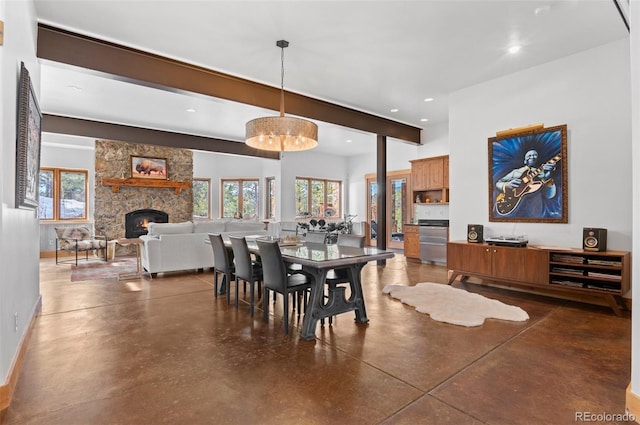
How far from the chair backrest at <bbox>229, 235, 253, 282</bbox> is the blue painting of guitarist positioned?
3732mm

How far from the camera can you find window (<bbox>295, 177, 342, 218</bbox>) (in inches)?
440

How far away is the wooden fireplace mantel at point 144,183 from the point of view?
872 centimetres

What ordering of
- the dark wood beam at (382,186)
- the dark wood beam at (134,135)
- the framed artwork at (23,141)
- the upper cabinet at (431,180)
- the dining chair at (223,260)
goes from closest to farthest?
1. the framed artwork at (23,141)
2. the dining chair at (223,260)
3. the dark wood beam at (134,135)
4. the dark wood beam at (382,186)
5. the upper cabinet at (431,180)

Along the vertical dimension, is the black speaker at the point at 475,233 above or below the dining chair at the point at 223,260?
above

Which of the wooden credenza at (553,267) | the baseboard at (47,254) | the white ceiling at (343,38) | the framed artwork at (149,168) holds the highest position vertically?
the white ceiling at (343,38)

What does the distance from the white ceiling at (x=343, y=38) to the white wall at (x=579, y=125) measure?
0.23 m

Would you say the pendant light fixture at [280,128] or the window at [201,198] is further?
the window at [201,198]

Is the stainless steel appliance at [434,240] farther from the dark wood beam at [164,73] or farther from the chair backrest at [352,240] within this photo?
the chair backrest at [352,240]

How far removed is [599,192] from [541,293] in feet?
4.99

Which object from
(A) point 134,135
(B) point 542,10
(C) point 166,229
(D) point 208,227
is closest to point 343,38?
(B) point 542,10

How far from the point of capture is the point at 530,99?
15.5 feet

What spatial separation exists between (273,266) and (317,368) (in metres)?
1.13

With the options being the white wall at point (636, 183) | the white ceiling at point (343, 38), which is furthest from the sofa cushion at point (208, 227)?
the white wall at point (636, 183)

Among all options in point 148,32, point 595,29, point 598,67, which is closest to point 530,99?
point 598,67
